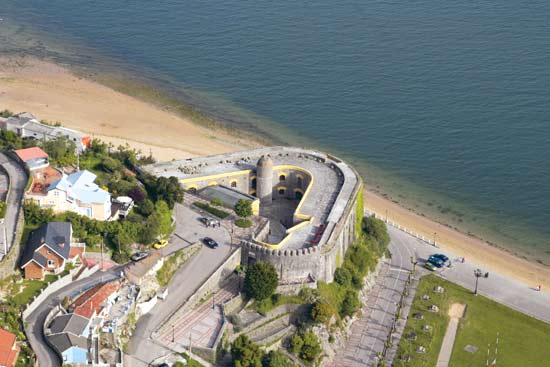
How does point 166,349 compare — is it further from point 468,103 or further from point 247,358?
point 468,103

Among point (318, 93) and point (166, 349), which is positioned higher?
point (318, 93)

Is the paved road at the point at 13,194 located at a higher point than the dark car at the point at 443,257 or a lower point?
higher

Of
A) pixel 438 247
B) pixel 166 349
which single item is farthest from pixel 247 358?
pixel 438 247

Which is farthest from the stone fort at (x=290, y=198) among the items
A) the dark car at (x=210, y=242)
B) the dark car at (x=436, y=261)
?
the dark car at (x=436, y=261)

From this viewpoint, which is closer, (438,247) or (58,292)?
(58,292)

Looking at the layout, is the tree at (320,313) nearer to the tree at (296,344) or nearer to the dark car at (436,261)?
the tree at (296,344)

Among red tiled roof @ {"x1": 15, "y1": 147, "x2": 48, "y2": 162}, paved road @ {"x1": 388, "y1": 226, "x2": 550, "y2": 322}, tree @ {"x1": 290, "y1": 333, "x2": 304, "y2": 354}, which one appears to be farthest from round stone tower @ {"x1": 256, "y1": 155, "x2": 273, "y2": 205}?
tree @ {"x1": 290, "y1": 333, "x2": 304, "y2": 354}

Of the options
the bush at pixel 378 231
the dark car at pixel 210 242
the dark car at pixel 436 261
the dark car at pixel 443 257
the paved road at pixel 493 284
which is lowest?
the paved road at pixel 493 284
